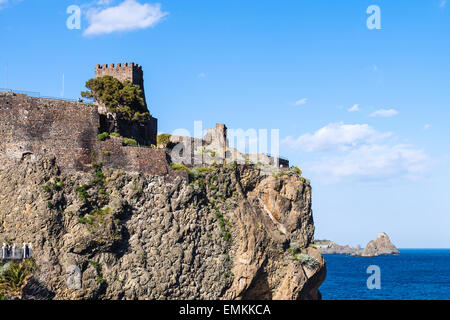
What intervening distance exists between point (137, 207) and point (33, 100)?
11070 mm

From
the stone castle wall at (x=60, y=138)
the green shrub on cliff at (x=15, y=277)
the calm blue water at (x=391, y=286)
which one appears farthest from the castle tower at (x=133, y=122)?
the calm blue water at (x=391, y=286)

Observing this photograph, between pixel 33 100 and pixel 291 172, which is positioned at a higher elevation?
pixel 33 100

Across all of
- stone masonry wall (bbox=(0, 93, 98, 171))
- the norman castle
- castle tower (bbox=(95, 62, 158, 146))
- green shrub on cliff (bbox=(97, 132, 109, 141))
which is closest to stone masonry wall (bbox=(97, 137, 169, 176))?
the norman castle

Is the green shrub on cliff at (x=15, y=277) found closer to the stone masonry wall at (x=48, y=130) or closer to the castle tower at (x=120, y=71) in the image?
the stone masonry wall at (x=48, y=130)

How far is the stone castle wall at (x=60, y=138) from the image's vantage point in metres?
39.3

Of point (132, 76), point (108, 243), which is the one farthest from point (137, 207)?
point (132, 76)

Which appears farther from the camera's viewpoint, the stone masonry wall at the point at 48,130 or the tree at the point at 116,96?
the tree at the point at 116,96

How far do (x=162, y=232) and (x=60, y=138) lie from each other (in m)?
10.6

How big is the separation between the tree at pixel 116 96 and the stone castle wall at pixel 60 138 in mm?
5590

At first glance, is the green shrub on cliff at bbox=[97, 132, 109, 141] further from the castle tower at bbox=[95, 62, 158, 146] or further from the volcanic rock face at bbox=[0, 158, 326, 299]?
the castle tower at bbox=[95, 62, 158, 146]

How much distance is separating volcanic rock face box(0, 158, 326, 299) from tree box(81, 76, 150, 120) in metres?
7.49

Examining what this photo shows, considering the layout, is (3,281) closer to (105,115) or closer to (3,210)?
(3,210)

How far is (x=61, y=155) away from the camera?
41.1 m

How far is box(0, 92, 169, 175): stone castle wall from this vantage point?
39.3 m
